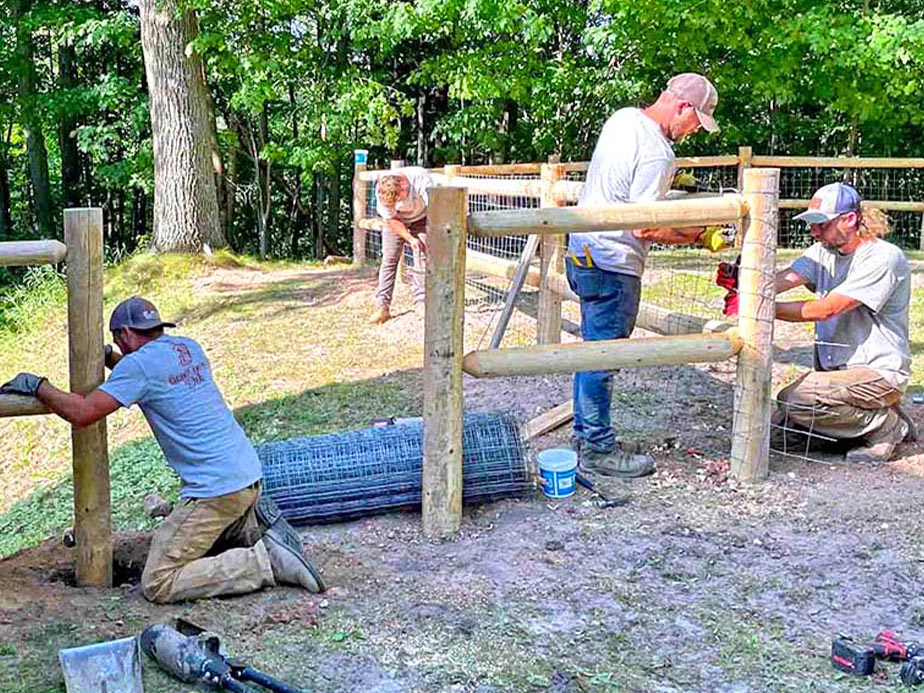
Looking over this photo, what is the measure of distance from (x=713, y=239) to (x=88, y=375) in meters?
2.77

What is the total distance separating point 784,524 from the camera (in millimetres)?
4281

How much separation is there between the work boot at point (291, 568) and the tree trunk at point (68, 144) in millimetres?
15696

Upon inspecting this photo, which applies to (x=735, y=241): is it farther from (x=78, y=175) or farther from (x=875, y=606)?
(x=78, y=175)

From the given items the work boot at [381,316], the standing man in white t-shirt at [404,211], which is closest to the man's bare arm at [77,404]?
the standing man in white t-shirt at [404,211]

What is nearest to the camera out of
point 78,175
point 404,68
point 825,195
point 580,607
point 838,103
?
point 580,607

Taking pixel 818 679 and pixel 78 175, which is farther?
pixel 78 175

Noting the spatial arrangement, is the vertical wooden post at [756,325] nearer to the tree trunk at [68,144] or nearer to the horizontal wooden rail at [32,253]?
the horizontal wooden rail at [32,253]

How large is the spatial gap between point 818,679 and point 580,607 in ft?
2.71

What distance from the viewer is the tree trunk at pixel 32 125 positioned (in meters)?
15.7

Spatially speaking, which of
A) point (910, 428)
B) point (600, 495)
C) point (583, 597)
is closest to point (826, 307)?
point (910, 428)

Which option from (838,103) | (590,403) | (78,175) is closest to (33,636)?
(590,403)

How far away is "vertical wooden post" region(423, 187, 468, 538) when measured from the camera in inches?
160

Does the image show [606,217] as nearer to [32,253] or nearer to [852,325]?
[852,325]

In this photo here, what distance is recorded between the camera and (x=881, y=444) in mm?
5039
